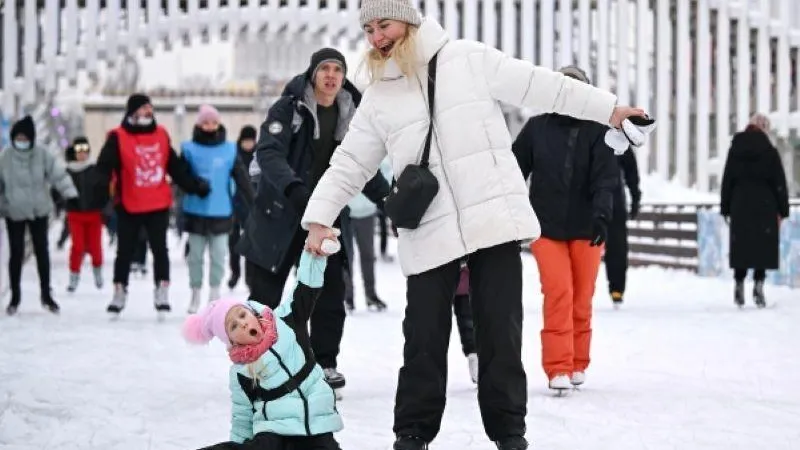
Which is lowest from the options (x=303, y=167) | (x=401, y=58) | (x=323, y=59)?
(x=303, y=167)

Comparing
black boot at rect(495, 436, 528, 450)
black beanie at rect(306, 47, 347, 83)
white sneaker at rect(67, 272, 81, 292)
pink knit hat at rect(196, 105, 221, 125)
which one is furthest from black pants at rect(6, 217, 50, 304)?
black boot at rect(495, 436, 528, 450)

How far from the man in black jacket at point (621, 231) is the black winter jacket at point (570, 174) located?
11.9ft

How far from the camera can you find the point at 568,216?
5656 mm

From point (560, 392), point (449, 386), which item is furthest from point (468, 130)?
point (449, 386)

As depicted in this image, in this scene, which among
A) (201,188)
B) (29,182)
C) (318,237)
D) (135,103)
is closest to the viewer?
(318,237)

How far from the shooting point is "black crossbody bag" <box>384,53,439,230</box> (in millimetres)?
3820

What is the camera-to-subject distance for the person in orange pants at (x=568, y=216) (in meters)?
5.59

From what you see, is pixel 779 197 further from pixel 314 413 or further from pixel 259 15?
pixel 259 15

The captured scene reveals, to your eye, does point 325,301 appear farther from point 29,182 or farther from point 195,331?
point 29,182

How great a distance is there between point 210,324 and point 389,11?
38.5 inches

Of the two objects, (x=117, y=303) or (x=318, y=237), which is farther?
(x=117, y=303)

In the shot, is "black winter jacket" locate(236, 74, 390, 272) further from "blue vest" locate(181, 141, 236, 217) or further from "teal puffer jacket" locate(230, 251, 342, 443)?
"blue vest" locate(181, 141, 236, 217)

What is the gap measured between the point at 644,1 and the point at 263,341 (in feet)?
48.9

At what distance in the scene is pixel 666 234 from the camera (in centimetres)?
1450
